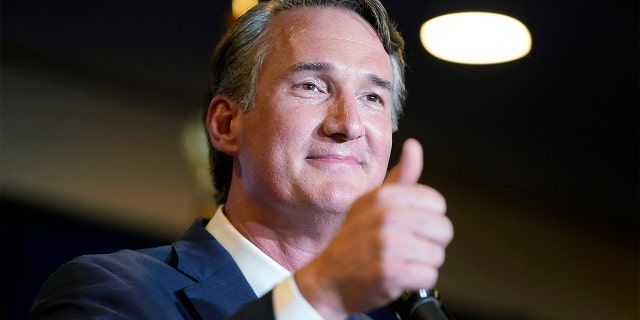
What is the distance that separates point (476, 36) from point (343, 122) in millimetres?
2112

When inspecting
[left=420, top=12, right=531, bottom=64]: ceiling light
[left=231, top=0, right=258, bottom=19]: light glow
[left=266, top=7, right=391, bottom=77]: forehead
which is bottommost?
[left=266, top=7, right=391, bottom=77]: forehead

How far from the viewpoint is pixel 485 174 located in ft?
21.5

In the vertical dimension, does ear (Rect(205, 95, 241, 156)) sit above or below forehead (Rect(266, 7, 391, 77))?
below

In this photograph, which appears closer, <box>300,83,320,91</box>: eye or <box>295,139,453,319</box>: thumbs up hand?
<box>295,139,453,319</box>: thumbs up hand

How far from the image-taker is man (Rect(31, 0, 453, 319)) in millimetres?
1885

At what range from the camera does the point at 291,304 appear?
4.71 ft

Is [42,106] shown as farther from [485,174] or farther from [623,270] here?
[623,270]

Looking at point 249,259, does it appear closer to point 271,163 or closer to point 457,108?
point 271,163

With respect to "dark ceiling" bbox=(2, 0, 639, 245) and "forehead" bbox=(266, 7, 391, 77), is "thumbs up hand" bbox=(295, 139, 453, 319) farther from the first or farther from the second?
A: "dark ceiling" bbox=(2, 0, 639, 245)

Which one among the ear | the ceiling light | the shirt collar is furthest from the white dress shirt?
the ceiling light

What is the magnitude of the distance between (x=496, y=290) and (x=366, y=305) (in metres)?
5.55

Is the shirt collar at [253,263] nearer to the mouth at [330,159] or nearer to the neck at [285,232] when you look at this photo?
the neck at [285,232]

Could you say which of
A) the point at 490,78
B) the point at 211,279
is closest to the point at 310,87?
the point at 211,279

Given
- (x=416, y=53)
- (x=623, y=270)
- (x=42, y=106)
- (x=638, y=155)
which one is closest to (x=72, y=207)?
(x=42, y=106)
